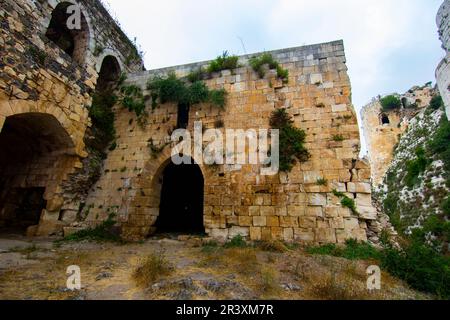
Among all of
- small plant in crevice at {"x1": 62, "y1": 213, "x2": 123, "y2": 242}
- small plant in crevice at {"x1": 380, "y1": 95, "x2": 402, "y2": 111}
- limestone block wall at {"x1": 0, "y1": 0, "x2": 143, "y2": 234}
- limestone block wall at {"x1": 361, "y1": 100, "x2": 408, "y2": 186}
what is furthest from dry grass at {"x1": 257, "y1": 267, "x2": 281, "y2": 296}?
small plant in crevice at {"x1": 380, "y1": 95, "x2": 402, "y2": 111}

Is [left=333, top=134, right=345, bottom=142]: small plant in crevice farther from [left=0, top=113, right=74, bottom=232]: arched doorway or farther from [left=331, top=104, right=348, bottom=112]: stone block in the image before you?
[left=0, top=113, right=74, bottom=232]: arched doorway

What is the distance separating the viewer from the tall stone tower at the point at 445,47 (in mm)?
10273

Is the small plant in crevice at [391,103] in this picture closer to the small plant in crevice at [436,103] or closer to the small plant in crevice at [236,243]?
the small plant in crevice at [436,103]

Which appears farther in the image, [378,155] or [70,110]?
[378,155]

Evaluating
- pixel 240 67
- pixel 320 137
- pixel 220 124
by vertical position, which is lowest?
pixel 320 137

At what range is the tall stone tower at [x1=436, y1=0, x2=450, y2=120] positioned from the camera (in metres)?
10.3

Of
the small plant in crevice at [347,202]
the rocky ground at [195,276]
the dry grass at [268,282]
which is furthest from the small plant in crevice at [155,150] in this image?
the small plant in crevice at [347,202]

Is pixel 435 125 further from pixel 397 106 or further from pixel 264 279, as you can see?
pixel 264 279

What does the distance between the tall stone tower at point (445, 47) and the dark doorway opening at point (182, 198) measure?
12415 mm

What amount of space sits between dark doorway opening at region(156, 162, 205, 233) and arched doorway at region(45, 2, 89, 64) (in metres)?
5.05

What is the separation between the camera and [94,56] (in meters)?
7.79

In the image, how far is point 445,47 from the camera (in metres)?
10.7
